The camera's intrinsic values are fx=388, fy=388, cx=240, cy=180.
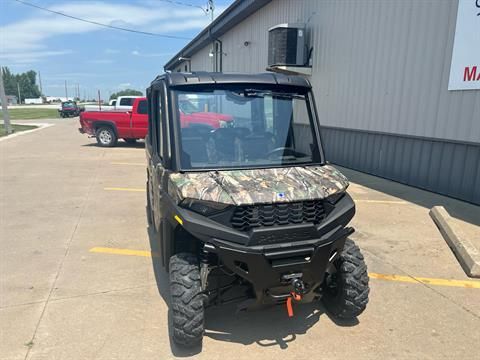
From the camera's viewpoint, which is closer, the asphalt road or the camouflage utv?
the camouflage utv

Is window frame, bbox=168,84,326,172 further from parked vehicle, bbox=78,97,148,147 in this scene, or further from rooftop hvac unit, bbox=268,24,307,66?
parked vehicle, bbox=78,97,148,147

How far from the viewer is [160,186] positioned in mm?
3586

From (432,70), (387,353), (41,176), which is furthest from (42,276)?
(432,70)

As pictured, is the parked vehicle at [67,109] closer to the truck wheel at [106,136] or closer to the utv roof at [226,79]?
the truck wheel at [106,136]

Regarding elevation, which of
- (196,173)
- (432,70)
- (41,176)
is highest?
(432,70)

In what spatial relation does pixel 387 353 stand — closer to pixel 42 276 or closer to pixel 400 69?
pixel 42 276

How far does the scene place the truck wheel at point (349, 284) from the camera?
10.9 feet

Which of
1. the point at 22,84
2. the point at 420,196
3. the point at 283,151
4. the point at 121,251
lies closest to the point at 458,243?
the point at 420,196

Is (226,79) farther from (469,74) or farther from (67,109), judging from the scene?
(67,109)

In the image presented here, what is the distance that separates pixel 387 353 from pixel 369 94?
805 centimetres

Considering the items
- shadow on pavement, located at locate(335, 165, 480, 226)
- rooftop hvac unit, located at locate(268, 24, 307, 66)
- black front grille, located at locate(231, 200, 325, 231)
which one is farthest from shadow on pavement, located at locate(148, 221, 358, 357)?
rooftop hvac unit, located at locate(268, 24, 307, 66)

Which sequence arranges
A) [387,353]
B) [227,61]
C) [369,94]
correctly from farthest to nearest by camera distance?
[227,61], [369,94], [387,353]

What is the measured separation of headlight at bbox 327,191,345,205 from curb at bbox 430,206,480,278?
2.38 meters

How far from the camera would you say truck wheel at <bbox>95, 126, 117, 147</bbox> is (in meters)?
16.6
